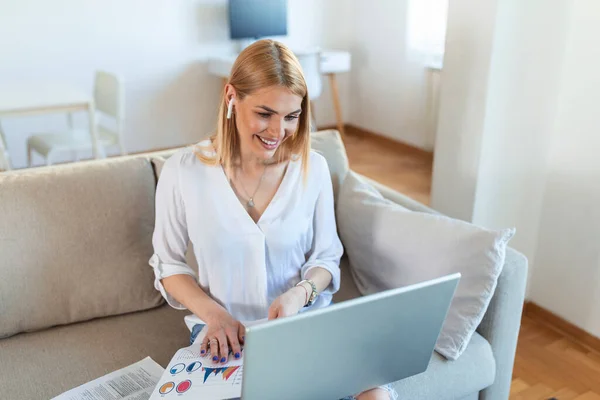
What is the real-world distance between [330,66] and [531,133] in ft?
9.03

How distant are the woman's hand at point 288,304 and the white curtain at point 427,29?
319 cm

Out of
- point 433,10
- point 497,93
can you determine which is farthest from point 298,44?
point 497,93

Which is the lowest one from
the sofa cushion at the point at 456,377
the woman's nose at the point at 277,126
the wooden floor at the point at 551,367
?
the wooden floor at the point at 551,367

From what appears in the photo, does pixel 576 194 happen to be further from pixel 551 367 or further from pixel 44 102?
pixel 44 102

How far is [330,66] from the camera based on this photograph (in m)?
4.48

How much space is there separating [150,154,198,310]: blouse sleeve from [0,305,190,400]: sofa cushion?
0.21 m

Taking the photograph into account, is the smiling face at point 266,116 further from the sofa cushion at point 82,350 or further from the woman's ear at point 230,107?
the sofa cushion at point 82,350

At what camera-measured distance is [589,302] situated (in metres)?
1.98

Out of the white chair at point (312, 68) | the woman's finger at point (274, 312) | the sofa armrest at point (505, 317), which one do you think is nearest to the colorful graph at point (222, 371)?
the woman's finger at point (274, 312)

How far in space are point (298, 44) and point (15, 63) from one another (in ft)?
7.30

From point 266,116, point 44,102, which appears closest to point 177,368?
point 266,116

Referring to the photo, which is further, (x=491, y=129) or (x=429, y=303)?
(x=491, y=129)

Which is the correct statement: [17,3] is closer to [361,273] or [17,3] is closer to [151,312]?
[151,312]

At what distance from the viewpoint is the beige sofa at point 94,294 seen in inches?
51.7
